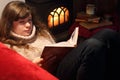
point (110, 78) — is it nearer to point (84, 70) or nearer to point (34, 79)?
point (84, 70)

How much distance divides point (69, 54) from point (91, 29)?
1171 mm

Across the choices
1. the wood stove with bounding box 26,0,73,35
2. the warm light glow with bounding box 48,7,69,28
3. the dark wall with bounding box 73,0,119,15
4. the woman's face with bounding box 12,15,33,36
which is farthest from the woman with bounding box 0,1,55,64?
the dark wall with bounding box 73,0,119,15

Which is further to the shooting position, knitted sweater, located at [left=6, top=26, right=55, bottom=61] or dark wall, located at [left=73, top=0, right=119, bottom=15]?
dark wall, located at [left=73, top=0, right=119, bottom=15]

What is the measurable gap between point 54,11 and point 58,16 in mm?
94

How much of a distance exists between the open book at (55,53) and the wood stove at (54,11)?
3.43 ft

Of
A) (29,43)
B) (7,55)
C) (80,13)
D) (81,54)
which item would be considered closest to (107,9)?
(80,13)

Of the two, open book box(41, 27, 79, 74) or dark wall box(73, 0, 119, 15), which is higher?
dark wall box(73, 0, 119, 15)

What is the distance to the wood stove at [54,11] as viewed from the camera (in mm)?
2428

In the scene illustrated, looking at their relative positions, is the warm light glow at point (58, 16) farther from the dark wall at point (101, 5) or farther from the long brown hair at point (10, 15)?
the long brown hair at point (10, 15)

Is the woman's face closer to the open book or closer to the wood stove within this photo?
the open book

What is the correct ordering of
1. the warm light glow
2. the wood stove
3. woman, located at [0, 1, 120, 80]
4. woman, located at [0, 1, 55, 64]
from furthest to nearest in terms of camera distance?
1. the warm light glow
2. the wood stove
3. woman, located at [0, 1, 55, 64]
4. woman, located at [0, 1, 120, 80]

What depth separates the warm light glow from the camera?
2590 mm

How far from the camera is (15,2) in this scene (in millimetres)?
1436

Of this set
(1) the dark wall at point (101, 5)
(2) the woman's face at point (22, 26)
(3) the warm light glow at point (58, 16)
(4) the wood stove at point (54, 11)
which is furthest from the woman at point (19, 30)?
(1) the dark wall at point (101, 5)
